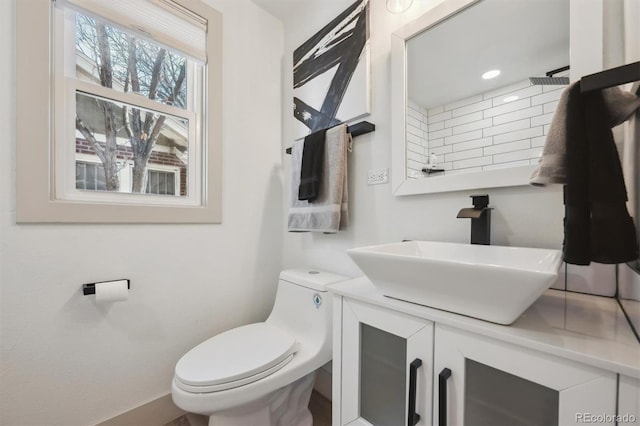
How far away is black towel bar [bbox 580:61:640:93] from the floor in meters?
1.63

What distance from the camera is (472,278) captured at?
572 mm

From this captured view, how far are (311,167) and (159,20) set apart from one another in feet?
3.67

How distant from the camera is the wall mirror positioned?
0.86m

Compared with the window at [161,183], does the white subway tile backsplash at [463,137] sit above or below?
above

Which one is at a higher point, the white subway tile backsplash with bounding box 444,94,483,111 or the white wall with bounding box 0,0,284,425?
the white subway tile backsplash with bounding box 444,94,483,111

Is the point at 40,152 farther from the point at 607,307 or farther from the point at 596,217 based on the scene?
the point at 607,307

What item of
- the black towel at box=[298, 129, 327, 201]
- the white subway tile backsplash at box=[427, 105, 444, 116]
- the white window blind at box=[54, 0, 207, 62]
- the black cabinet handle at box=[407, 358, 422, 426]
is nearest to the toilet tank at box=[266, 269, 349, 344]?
the black towel at box=[298, 129, 327, 201]

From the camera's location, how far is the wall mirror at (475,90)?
86 cm

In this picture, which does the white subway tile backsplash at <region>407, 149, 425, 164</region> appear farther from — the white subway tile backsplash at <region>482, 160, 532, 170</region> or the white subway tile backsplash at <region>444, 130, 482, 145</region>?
the white subway tile backsplash at <region>482, 160, 532, 170</region>

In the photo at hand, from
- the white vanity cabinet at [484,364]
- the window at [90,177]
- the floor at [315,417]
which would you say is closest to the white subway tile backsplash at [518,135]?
the white vanity cabinet at [484,364]

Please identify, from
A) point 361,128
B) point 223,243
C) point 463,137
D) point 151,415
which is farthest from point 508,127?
point 151,415

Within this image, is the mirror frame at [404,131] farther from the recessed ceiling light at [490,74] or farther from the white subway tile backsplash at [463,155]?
the recessed ceiling light at [490,74]

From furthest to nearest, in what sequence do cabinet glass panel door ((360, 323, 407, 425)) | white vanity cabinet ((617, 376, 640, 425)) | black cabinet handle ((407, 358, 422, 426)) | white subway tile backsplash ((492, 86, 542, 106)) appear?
white subway tile backsplash ((492, 86, 542, 106))
cabinet glass panel door ((360, 323, 407, 425))
black cabinet handle ((407, 358, 422, 426))
white vanity cabinet ((617, 376, 640, 425))

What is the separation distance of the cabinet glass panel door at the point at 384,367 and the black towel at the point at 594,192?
15.2 inches
